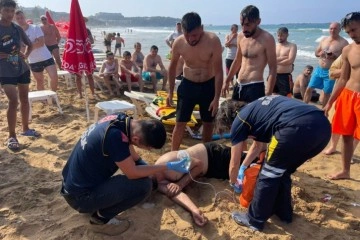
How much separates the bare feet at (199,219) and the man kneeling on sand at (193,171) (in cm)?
1

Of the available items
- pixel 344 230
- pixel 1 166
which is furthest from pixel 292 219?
pixel 1 166

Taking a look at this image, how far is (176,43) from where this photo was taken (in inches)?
161

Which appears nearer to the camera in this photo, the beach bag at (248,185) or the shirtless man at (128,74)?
the beach bag at (248,185)

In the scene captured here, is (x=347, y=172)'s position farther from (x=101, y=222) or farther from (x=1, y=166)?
(x=1, y=166)

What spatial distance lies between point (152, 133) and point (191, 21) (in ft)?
5.78

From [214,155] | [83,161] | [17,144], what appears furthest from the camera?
[17,144]

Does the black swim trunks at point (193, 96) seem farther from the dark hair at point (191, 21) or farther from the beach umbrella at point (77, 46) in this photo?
the beach umbrella at point (77, 46)

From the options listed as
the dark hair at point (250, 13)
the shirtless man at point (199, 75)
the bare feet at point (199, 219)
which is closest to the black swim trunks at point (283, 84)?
the shirtless man at point (199, 75)

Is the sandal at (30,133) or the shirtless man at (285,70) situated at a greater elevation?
the shirtless man at (285,70)

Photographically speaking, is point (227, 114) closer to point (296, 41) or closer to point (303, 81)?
point (303, 81)

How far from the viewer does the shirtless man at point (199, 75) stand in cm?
392

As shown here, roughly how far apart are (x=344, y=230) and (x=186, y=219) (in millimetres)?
1413

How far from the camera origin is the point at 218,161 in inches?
144

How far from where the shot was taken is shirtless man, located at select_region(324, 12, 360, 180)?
3.53 metres
